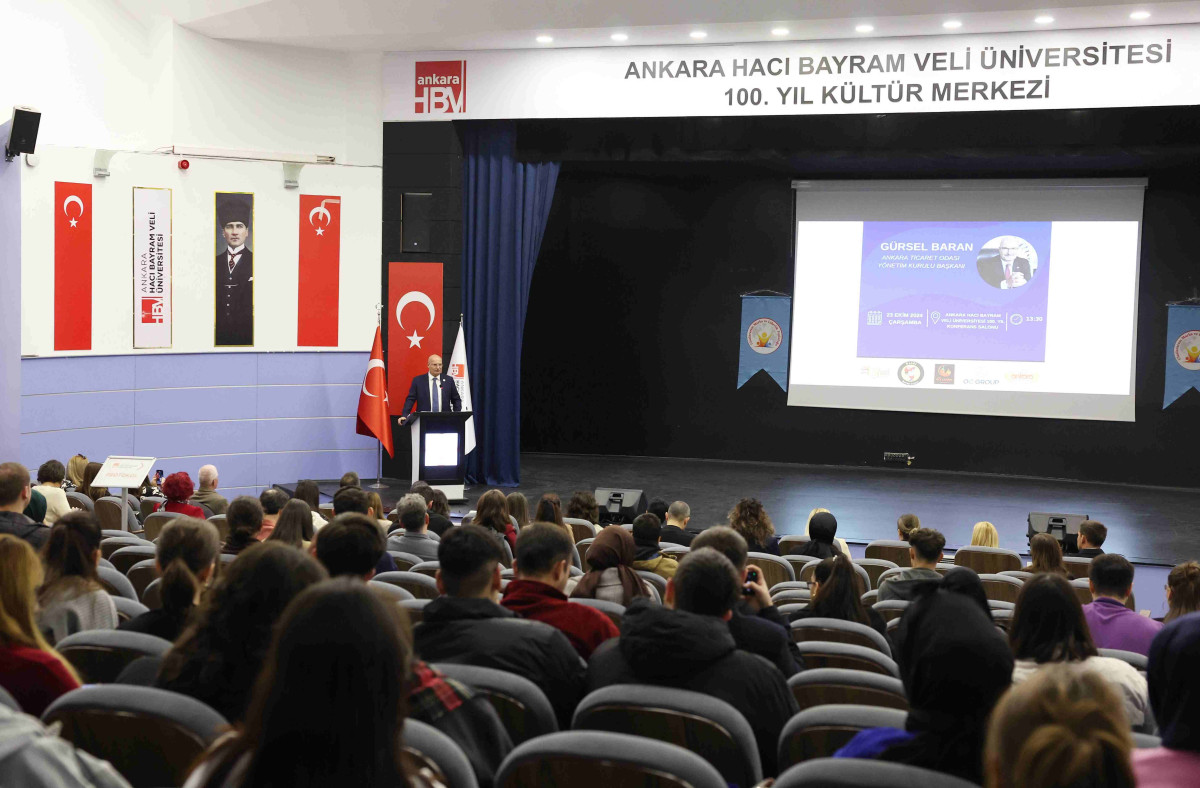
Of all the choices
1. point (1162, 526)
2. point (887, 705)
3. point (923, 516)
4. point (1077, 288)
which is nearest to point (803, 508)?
point (923, 516)

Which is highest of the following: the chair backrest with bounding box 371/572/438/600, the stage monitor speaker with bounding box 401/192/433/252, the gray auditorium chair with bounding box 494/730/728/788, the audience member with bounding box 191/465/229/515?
the stage monitor speaker with bounding box 401/192/433/252

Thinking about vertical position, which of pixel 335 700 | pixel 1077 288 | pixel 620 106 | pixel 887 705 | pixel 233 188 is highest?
pixel 620 106

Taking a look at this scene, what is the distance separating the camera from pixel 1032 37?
865 centimetres

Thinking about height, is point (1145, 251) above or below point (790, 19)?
below

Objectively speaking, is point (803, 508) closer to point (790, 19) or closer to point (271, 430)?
point (790, 19)

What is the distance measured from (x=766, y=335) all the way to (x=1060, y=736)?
442 inches

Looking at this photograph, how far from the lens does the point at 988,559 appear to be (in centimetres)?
593

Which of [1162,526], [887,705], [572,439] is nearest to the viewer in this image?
[887,705]

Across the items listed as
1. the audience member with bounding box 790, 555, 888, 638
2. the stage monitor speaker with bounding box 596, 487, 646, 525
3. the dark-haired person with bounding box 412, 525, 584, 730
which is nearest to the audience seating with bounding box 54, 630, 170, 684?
the dark-haired person with bounding box 412, 525, 584, 730

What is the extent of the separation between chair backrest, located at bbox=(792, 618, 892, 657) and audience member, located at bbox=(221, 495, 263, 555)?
2.08 metres

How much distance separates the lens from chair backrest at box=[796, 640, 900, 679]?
2.95 m

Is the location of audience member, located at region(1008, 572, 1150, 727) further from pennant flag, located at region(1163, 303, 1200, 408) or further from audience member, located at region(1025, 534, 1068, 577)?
pennant flag, located at region(1163, 303, 1200, 408)

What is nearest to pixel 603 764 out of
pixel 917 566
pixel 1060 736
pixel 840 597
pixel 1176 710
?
pixel 1060 736

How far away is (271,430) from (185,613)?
8.23m
